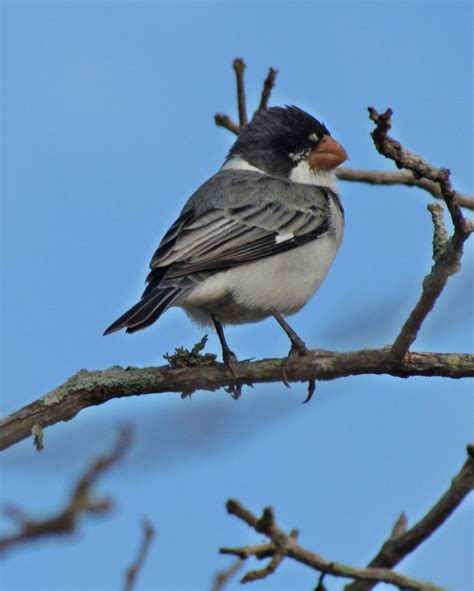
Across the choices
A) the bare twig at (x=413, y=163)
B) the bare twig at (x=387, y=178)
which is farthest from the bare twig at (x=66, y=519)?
the bare twig at (x=387, y=178)

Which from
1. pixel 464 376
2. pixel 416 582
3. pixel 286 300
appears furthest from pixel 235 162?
pixel 416 582

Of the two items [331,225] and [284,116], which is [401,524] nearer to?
[331,225]

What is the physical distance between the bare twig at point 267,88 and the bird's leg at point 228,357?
6.27 ft

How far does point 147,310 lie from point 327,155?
2.57 metres

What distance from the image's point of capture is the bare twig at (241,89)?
6930mm

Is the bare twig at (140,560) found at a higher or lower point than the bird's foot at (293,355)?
lower

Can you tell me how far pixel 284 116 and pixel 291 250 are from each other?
5.08ft

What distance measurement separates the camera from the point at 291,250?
6719 millimetres

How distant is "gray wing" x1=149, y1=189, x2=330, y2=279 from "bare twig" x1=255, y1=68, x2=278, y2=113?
868 millimetres

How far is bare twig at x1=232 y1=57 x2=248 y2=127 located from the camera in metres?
6.93

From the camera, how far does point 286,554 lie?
9.21ft

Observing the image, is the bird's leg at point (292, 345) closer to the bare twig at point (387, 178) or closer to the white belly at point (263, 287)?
the white belly at point (263, 287)


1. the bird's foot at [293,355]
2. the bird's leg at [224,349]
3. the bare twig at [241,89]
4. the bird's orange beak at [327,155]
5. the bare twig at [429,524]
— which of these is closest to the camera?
the bare twig at [429,524]

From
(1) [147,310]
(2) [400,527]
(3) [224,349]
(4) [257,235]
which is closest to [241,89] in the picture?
(4) [257,235]
